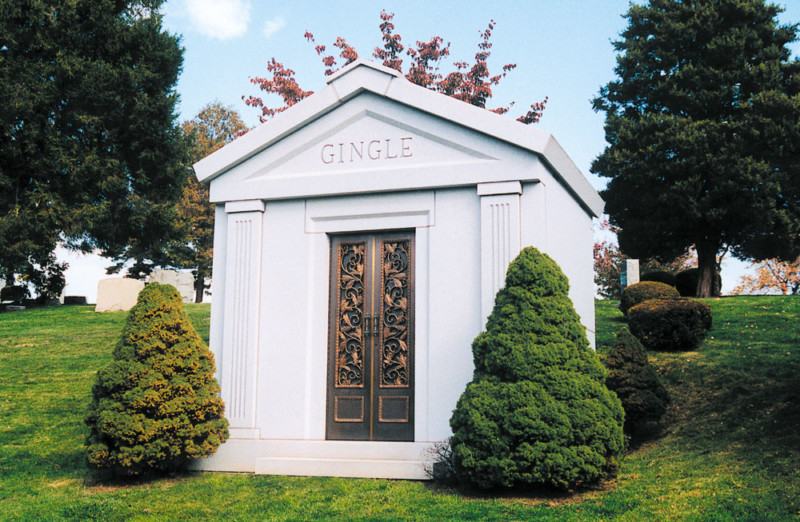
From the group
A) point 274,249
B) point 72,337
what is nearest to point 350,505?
point 274,249

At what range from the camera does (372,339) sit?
894 centimetres

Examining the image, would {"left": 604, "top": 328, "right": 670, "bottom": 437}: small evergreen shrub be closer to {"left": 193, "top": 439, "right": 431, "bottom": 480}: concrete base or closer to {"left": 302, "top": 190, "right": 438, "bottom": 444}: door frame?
{"left": 302, "top": 190, "right": 438, "bottom": 444}: door frame

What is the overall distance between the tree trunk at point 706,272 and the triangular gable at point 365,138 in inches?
661

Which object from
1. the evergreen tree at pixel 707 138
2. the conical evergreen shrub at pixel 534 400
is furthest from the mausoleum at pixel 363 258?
the evergreen tree at pixel 707 138

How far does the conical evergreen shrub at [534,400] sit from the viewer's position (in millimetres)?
6793

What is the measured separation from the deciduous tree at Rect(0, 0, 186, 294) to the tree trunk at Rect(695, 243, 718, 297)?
63.7 feet

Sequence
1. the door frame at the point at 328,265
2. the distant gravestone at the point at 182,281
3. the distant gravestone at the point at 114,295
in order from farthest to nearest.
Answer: the distant gravestone at the point at 182,281 < the distant gravestone at the point at 114,295 < the door frame at the point at 328,265

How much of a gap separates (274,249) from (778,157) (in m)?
20.8

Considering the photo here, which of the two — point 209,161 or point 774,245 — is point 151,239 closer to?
point 209,161

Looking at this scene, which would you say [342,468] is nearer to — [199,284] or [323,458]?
[323,458]

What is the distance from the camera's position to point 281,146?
376 inches

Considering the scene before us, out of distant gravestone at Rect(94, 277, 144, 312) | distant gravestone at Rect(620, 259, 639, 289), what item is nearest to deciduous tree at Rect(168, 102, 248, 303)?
distant gravestone at Rect(94, 277, 144, 312)

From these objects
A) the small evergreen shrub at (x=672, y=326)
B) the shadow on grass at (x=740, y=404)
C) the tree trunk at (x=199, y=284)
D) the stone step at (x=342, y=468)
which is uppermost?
the tree trunk at (x=199, y=284)

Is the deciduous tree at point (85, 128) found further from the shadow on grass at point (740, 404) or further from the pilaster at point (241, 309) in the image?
the shadow on grass at point (740, 404)
